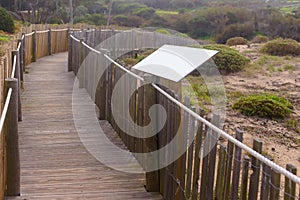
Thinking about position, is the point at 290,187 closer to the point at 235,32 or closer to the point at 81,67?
the point at 81,67

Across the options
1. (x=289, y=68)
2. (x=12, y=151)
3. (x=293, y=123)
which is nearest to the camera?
(x=12, y=151)

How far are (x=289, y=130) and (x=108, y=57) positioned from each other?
3987 millimetres

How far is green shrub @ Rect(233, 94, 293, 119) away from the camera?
10164 millimetres

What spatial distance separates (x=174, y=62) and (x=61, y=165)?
1.95 meters

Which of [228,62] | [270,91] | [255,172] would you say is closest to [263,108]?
[270,91]

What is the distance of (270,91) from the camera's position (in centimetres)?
1332

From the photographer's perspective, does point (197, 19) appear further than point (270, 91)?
Yes

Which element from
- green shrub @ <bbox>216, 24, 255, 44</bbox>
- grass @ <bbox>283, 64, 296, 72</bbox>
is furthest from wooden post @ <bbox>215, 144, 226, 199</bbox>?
green shrub @ <bbox>216, 24, 255, 44</bbox>

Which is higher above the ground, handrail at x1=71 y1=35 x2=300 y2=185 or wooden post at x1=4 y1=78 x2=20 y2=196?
handrail at x1=71 y1=35 x2=300 y2=185

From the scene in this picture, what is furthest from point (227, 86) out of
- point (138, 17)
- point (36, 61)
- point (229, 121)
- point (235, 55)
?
point (138, 17)

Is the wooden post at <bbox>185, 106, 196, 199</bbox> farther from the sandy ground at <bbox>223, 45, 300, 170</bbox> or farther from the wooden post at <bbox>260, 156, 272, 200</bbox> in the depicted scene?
the sandy ground at <bbox>223, 45, 300, 170</bbox>

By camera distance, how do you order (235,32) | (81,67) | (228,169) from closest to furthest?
(228,169), (81,67), (235,32)

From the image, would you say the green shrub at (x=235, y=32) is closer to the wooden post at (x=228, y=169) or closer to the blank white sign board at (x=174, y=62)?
the blank white sign board at (x=174, y=62)

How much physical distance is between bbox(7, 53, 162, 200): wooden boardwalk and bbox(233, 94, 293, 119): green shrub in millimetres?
3699
